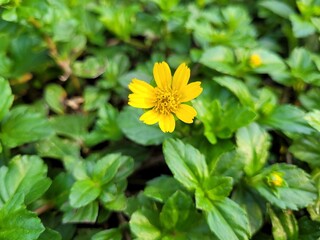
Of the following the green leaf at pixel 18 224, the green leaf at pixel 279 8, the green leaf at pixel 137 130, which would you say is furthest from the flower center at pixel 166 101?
the green leaf at pixel 279 8

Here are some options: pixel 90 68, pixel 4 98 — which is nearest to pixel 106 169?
pixel 4 98

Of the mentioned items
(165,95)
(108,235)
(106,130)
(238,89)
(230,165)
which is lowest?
(108,235)

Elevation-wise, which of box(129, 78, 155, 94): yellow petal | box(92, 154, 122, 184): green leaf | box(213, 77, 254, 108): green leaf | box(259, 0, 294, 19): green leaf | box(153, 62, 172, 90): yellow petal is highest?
box(153, 62, 172, 90): yellow petal

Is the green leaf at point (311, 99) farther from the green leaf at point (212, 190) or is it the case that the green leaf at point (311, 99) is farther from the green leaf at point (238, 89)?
the green leaf at point (212, 190)

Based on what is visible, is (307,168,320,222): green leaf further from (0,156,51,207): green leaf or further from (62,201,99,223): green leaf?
(0,156,51,207): green leaf

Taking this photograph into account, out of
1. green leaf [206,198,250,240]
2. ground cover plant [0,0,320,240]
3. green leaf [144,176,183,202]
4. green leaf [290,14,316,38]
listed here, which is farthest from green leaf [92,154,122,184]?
green leaf [290,14,316,38]

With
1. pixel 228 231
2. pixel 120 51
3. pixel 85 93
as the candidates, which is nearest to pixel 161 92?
pixel 228 231

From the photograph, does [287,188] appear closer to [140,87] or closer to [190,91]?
[190,91]
